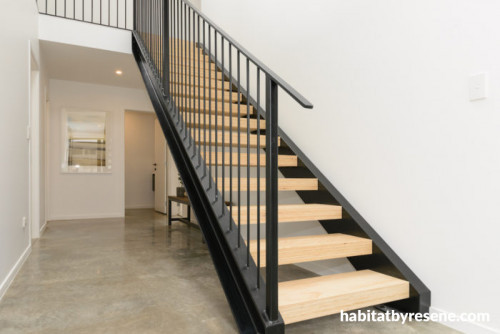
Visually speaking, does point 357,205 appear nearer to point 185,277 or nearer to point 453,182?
point 453,182

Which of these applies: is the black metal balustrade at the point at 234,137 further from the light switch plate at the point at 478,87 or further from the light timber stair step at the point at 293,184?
the light switch plate at the point at 478,87

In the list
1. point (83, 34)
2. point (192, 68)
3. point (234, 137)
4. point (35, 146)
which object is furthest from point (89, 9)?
point (234, 137)

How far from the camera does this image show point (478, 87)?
1.59 meters

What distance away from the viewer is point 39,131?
3.88m

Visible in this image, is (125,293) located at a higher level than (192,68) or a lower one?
lower

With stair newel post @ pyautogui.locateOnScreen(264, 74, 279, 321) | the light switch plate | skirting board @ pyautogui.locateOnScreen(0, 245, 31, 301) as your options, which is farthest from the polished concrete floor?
the light switch plate

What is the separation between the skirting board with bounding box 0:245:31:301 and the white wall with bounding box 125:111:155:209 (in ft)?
15.2

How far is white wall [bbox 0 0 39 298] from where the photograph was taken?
2.17m

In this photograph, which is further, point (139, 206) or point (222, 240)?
point (139, 206)

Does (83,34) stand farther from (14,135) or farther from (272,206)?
(272,206)

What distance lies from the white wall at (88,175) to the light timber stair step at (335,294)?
504 cm

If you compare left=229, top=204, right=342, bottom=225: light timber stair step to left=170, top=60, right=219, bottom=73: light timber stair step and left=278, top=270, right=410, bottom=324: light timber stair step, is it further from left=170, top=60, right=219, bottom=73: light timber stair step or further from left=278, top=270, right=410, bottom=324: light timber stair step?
left=170, top=60, right=219, bottom=73: light timber stair step

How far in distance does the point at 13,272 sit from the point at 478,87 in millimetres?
3143

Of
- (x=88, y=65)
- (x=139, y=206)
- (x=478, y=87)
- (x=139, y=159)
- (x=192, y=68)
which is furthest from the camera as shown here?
(x=139, y=159)
